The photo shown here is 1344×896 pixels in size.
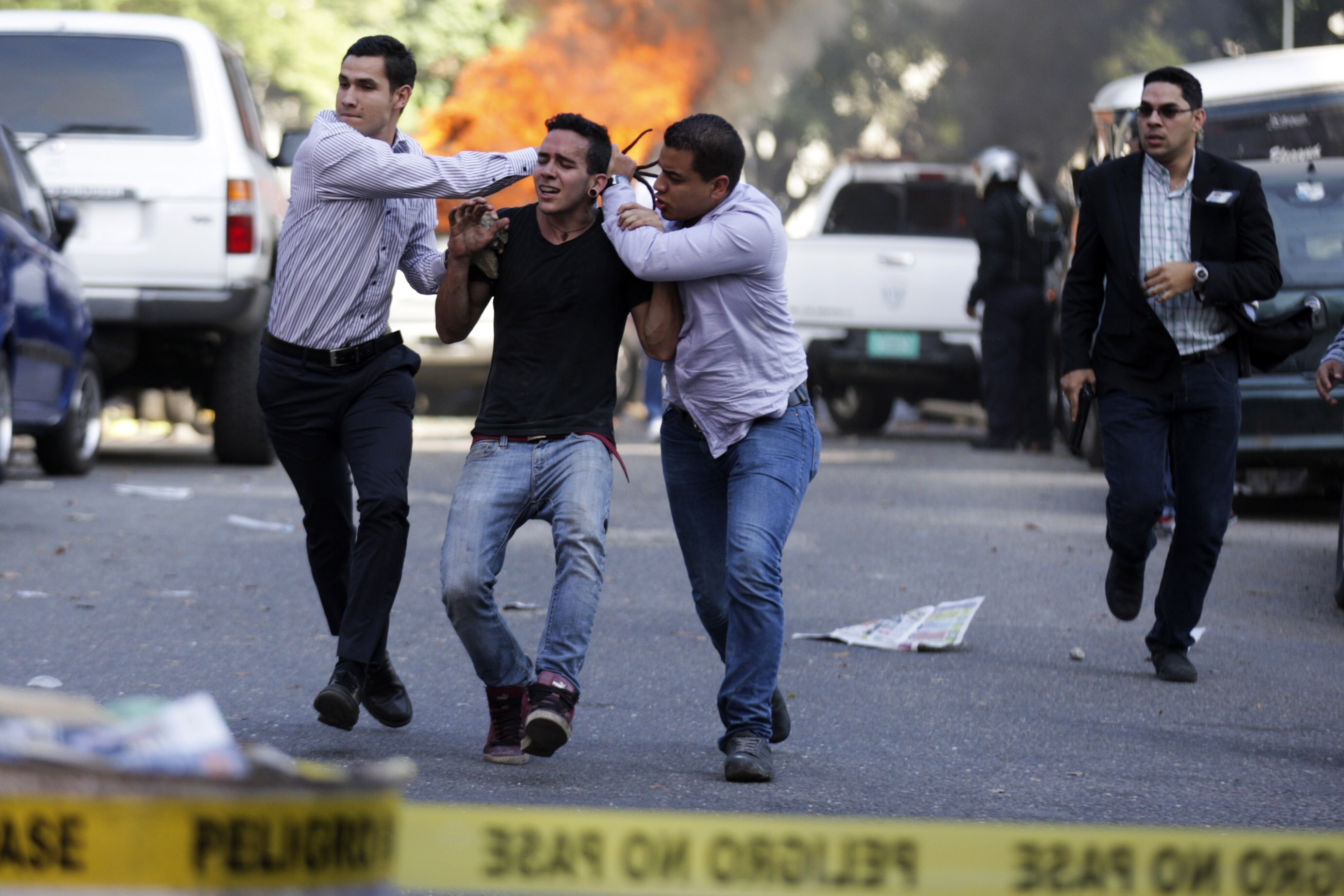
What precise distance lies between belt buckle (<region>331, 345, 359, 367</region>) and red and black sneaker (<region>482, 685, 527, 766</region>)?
98 cm

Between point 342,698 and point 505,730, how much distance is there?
0.42 m

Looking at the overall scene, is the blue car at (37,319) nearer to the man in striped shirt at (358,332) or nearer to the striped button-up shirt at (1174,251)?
the man in striped shirt at (358,332)

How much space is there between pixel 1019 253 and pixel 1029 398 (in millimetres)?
1363

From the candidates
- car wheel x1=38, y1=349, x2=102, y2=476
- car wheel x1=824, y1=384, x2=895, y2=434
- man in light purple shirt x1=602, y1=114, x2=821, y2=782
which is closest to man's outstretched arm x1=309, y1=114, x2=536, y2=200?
man in light purple shirt x1=602, y1=114, x2=821, y2=782

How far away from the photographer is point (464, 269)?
5.00 metres

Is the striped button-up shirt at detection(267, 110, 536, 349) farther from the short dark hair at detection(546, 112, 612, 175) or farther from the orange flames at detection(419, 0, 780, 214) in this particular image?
the orange flames at detection(419, 0, 780, 214)

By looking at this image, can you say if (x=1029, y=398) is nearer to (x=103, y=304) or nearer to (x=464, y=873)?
(x=103, y=304)

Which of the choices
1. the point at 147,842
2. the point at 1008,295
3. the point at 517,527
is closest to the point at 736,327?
the point at 517,527

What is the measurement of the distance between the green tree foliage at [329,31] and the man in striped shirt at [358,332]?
92.6 ft

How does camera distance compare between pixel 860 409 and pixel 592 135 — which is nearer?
pixel 592 135

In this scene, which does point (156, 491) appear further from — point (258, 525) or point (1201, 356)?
point (1201, 356)

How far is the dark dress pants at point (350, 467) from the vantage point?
5227 mm

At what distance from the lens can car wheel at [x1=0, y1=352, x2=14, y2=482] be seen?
9914mm

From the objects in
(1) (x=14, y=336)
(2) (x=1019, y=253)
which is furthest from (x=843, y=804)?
(2) (x=1019, y=253)
